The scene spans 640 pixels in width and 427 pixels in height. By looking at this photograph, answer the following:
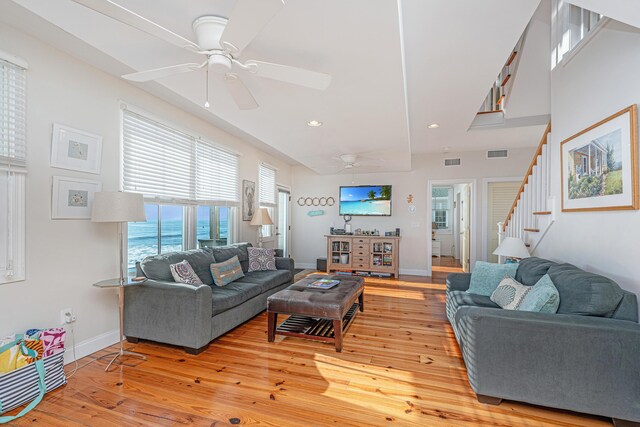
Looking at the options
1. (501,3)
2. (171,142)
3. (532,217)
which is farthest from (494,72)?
(171,142)

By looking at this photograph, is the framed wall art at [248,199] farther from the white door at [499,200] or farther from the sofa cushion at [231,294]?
the white door at [499,200]

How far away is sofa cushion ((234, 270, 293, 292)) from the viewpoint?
3830mm

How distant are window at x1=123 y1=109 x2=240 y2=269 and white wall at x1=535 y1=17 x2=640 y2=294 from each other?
14.1 ft

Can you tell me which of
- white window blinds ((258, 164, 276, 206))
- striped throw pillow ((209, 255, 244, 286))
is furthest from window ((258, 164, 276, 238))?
striped throw pillow ((209, 255, 244, 286))

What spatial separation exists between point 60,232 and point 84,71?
1464 millimetres

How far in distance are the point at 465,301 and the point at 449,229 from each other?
7.28 meters

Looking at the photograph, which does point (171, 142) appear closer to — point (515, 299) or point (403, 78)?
point (403, 78)

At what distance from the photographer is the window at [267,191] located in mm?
5971

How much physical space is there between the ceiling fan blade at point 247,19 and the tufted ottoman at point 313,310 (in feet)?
7.35

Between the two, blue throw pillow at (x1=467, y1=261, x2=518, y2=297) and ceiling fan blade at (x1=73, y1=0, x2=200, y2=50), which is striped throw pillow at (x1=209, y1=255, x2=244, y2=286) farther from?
blue throw pillow at (x1=467, y1=261, x2=518, y2=297)

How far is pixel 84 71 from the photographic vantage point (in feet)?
8.66

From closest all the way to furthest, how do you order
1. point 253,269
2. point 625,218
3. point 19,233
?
point 625,218, point 19,233, point 253,269

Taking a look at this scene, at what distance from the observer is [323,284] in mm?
3490

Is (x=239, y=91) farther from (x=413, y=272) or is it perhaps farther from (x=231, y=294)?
(x=413, y=272)
